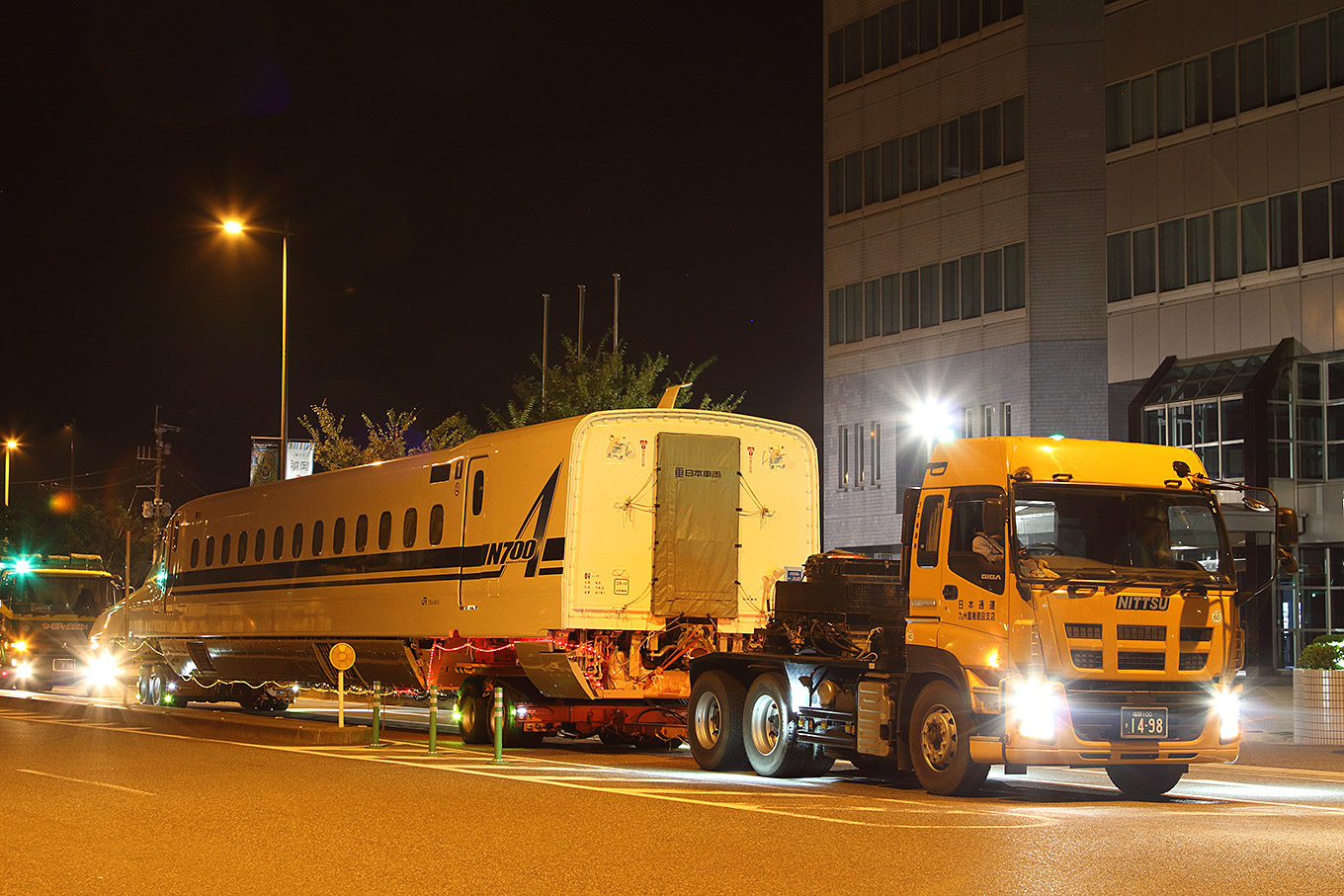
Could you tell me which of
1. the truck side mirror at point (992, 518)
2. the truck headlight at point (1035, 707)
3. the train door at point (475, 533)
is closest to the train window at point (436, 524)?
the train door at point (475, 533)

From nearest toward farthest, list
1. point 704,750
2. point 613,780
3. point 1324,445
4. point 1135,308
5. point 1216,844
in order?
point 1216,844 → point 613,780 → point 704,750 → point 1324,445 → point 1135,308

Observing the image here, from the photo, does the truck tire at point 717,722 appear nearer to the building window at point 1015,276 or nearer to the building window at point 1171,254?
the building window at point 1171,254

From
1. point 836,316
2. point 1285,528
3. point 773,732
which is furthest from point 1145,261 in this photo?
point 1285,528

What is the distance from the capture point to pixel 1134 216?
1726 inches

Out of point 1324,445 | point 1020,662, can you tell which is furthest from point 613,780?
point 1324,445

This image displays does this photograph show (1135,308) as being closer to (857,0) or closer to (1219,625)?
(857,0)

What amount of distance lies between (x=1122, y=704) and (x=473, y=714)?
32.2 ft

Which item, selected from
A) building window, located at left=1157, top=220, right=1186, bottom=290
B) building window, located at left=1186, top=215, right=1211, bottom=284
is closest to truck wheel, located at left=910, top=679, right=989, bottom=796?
building window, located at left=1186, top=215, right=1211, bottom=284

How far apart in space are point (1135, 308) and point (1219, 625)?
30.8 meters

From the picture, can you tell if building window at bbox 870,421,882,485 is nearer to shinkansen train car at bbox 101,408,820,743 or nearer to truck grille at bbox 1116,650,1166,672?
shinkansen train car at bbox 101,408,820,743

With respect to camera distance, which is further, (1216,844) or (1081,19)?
(1081,19)

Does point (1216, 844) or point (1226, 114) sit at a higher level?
point (1226, 114)

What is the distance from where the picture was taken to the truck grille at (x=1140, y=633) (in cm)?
1408

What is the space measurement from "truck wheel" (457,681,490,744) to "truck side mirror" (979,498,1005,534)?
909 centimetres
